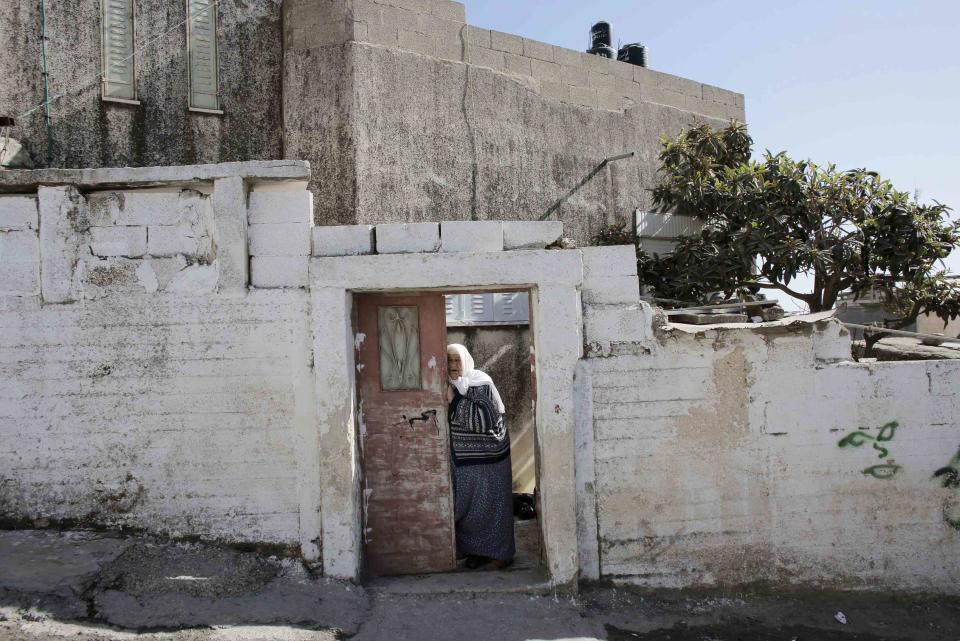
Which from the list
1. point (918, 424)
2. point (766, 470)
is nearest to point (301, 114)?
point (766, 470)

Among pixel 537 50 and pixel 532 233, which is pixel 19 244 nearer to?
pixel 532 233

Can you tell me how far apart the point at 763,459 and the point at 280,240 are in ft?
11.1

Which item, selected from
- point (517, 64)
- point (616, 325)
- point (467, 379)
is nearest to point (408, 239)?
point (467, 379)

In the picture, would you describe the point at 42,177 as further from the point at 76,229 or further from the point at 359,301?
the point at 359,301

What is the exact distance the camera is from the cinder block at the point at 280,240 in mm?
4902

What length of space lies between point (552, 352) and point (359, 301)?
1331 mm

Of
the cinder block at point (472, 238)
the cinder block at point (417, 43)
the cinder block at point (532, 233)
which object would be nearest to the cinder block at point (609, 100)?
the cinder block at point (417, 43)

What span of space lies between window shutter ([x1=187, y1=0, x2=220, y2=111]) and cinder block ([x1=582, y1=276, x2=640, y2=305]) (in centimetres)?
400

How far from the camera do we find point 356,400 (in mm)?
5195

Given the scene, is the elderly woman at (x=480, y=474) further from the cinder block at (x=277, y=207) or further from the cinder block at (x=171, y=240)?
the cinder block at (x=171, y=240)

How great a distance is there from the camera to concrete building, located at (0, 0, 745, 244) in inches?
255

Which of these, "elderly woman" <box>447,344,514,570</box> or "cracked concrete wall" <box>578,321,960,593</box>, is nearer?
"cracked concrete wall" <box>578,321,960,593</box>

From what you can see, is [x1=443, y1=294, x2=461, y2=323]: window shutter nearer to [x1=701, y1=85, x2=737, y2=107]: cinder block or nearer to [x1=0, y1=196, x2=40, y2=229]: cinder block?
[x1=0, y1=196, x2=40, y2=229]: cinder block

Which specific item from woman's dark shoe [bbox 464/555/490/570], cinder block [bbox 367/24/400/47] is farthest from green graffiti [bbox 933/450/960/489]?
cinder block [bbox 367/24/400/47]
